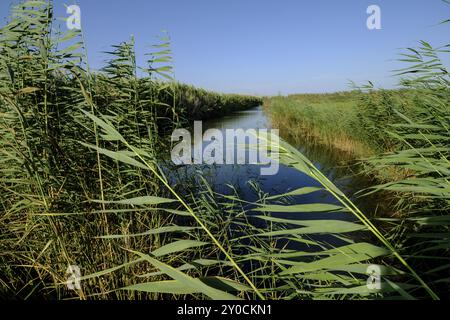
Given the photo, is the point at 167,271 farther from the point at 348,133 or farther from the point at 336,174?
the point at 348,133

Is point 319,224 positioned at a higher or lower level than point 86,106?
lower

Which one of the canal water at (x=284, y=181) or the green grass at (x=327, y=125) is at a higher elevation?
the green grass at (x=327, y=125)

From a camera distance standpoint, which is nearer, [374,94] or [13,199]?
[13,199]

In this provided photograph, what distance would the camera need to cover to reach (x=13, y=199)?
272cm

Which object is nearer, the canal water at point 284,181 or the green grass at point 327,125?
the canal water at point 284,181

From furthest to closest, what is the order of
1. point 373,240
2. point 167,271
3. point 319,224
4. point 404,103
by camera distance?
point 404,103 → point 373,240 → point 319,224 → point 167,271

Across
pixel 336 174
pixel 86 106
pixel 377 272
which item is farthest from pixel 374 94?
pixel 377 272

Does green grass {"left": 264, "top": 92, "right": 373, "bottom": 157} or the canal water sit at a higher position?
green grass {"left": 264, "top": 92, "right": 373, "bottom": 157}

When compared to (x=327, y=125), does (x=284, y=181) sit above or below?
below

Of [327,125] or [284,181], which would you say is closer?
[284,181]

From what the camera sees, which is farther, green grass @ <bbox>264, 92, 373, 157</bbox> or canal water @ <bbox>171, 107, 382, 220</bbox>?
green grass @ <bbox>264, 92, 373, 157</bbox>

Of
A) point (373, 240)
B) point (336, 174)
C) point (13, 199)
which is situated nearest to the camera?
point (13, 199)

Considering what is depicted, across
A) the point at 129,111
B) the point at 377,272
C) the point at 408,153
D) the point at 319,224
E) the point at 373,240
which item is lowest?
the point at 373,240

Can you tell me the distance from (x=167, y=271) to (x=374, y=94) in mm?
7684
